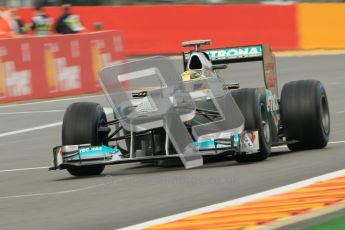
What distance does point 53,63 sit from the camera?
25297mm

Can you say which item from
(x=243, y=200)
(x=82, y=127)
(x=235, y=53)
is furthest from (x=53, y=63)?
(x=243, y=200)

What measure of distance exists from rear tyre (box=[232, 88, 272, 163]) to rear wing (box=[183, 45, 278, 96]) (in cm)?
151

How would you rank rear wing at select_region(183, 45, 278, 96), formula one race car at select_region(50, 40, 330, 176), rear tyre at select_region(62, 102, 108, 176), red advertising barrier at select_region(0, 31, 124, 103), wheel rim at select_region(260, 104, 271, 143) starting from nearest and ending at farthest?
1. formula one race car at select_region(50, 40, 330, 176)
2. rear tyre at select_region(62, 102, 108, 176)
3. wheel rim at select_region(260, 104, 271, 143)
4. rear wing at select_region(183, 45, 278, 96)
5. red advertising barrier at select_region(0, 31, 124, 103)

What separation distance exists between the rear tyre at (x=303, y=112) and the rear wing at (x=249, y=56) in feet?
2.35

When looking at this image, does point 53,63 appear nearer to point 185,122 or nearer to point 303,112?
point 303,112

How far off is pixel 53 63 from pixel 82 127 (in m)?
13.2

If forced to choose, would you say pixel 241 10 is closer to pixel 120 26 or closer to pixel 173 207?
Result: pixel 120 26

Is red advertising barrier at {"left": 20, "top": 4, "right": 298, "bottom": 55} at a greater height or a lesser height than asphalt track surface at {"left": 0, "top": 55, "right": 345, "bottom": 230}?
greater

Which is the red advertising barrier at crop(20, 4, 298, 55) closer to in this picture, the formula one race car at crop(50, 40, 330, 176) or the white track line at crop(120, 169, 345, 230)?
the formula one race car at crop(50, 40, 330, 176)

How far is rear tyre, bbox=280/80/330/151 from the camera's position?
519 inches

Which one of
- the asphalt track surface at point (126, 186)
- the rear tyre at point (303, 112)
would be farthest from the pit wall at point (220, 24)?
the rear tyre at point (303, 112)

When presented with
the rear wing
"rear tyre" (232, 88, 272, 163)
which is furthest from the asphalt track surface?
the rear wing

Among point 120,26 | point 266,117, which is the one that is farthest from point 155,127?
point 120,26

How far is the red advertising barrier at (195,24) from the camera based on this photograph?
120 ft
